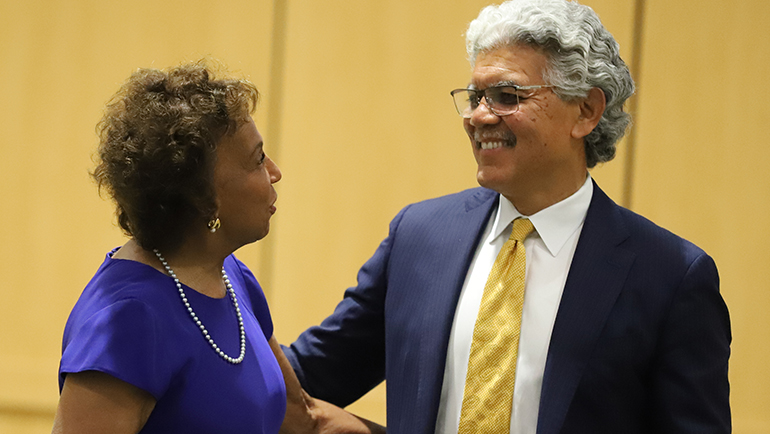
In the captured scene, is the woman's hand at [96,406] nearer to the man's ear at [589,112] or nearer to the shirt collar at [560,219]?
the shirt collar at [560,219]

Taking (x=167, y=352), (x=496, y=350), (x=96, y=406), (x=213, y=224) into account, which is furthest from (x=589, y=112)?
(x=96, y=406)

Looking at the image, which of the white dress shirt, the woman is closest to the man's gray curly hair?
the white dress shirt

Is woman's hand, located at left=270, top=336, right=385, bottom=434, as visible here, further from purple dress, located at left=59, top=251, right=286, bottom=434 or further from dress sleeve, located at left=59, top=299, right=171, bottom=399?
dress sleeve, located at left=59, top=299, right=171, bottom=399

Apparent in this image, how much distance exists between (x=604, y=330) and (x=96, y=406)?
37.2 inches

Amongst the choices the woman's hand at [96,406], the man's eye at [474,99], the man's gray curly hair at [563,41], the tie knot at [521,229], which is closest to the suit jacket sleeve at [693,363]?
the tie knot at [521,229]

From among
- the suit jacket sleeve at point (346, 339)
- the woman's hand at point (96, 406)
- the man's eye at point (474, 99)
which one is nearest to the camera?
the woman's hand at point (96, 406)

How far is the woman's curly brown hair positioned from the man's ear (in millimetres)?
793

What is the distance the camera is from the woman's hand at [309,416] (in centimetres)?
169

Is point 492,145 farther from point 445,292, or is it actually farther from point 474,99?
point 445,292

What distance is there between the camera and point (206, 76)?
1295 mm

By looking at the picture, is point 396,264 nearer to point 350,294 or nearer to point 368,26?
point 350,294

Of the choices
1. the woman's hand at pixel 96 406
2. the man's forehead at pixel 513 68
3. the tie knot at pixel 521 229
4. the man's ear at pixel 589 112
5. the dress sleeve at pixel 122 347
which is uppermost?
the man's forehead at pixel 513 68

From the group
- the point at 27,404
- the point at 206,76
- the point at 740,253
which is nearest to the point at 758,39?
the point at 740,253

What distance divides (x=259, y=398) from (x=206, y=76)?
55 cm
